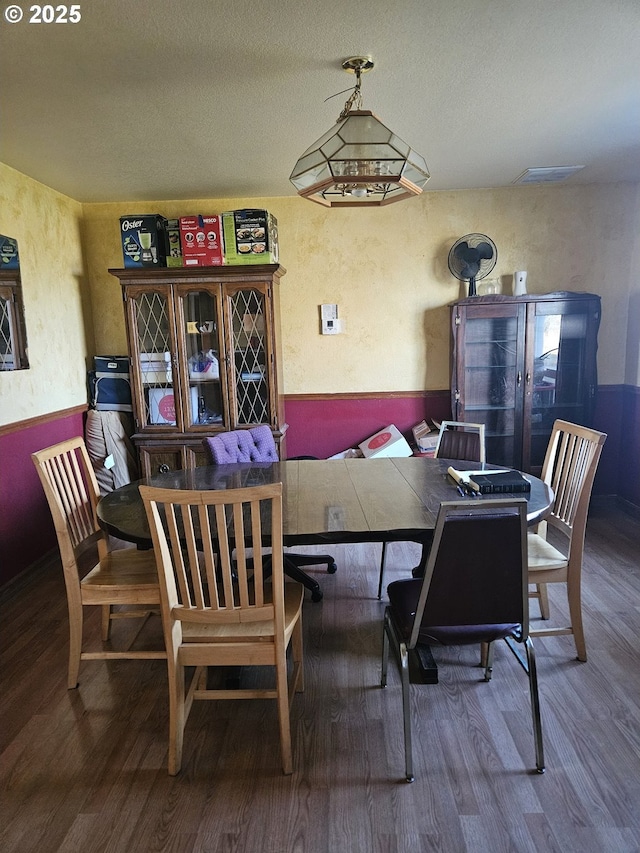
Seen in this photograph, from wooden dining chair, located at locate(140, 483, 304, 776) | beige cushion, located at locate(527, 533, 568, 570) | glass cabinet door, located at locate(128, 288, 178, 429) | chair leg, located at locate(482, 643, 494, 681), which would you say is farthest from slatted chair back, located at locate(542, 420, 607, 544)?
glass cabinet door, located at locate(128, 288, 178, 429)

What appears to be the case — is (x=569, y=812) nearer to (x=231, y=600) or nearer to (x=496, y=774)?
(x=496, y=774)

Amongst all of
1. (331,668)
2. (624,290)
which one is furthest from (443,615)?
(624,290)

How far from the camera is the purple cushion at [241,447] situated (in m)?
2.86

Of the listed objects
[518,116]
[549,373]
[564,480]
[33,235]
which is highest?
[518,116]

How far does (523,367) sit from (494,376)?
0.71ft

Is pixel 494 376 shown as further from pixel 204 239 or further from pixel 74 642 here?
pixel 74 642

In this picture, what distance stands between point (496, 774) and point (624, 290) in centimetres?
369

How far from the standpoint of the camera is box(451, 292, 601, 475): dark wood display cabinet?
3.86m

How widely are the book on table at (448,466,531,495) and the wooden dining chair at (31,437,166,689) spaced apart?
1334 millimetres

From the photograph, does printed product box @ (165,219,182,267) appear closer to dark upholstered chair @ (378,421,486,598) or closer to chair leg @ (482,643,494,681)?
dark upholstered chair @ (378,421,486,598)

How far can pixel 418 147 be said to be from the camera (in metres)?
3.20

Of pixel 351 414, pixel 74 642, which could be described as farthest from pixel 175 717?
pixel 351 414

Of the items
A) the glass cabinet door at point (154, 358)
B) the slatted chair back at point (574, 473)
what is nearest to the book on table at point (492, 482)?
the slatted chair back at point (574, 473)

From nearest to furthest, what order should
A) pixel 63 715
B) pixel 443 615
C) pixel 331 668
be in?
pixel 443 615, pixel 63 715, pixel 331 668
